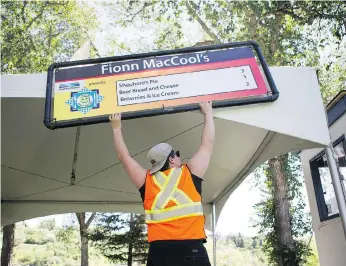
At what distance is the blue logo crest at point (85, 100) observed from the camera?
266 centimetres

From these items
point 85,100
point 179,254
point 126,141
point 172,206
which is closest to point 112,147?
point 126,141

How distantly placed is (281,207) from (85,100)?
340 inches

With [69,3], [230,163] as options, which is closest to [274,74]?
[230,163]

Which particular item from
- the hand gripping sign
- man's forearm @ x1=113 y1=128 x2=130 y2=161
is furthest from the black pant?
the hand gripping sign

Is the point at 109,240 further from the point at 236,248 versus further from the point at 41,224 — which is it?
the point at 41,224

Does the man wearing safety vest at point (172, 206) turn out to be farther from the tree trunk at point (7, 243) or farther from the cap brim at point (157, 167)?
the tree trunk at point (7, 243)

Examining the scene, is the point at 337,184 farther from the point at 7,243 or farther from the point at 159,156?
the point at 7,243

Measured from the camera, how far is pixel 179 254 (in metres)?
1.96

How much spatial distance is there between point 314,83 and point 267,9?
921 cm

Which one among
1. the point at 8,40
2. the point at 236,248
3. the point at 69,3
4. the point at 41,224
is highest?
the point at 69,3

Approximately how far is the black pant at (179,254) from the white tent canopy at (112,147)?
109 cm

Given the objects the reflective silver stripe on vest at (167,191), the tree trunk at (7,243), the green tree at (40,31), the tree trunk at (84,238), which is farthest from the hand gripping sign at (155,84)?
the tree trunk at (84,238)

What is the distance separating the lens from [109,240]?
14383mm

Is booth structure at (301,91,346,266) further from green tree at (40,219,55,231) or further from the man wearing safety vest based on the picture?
green tree at (40,219,55,231)
